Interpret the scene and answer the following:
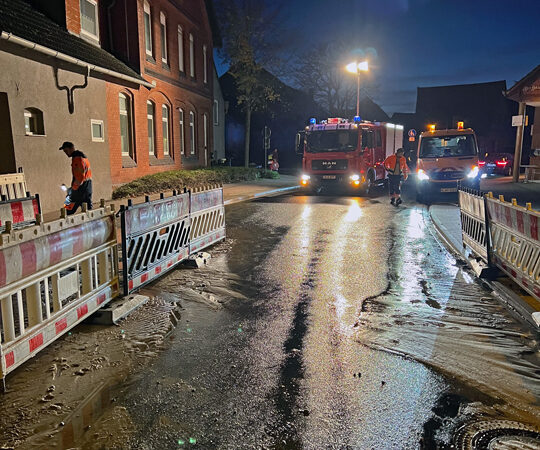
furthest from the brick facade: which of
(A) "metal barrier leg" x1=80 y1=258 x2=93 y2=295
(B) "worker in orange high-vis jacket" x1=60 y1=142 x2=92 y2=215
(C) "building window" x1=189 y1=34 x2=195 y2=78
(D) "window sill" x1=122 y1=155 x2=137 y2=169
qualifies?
(A) "metal barrier leg" x1=80 y1=258 x2=93 y2=295

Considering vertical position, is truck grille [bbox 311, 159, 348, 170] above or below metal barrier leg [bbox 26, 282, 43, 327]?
above

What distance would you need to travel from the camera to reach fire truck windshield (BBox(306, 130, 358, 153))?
1827cm

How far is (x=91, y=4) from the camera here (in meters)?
16.6

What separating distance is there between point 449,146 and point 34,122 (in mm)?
13861

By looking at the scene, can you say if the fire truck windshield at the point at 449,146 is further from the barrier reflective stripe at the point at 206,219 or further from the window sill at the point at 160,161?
the window sill at the point at 160,161

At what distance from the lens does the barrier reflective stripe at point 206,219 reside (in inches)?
326

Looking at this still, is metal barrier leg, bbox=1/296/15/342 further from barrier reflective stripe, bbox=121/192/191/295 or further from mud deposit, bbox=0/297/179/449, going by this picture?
barrier reflective stripe, bbox=121/192/191/295

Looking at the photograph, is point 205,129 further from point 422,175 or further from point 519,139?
point 519,139

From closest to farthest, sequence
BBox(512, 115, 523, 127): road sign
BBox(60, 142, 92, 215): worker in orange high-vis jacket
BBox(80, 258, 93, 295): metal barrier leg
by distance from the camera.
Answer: BBox(80, 258, 93, 295): metal barrier leg < BBox(60, 142, 92, 215): worker in orange high-vis jacket < BBox(512, 115, 523, 127): road sign

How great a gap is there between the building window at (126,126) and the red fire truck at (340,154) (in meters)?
6.63

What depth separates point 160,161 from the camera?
2139 cm

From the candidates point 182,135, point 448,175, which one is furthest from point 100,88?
point 448,175

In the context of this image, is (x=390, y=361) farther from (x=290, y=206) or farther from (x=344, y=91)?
(x=344, y=91)

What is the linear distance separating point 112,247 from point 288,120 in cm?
3943
